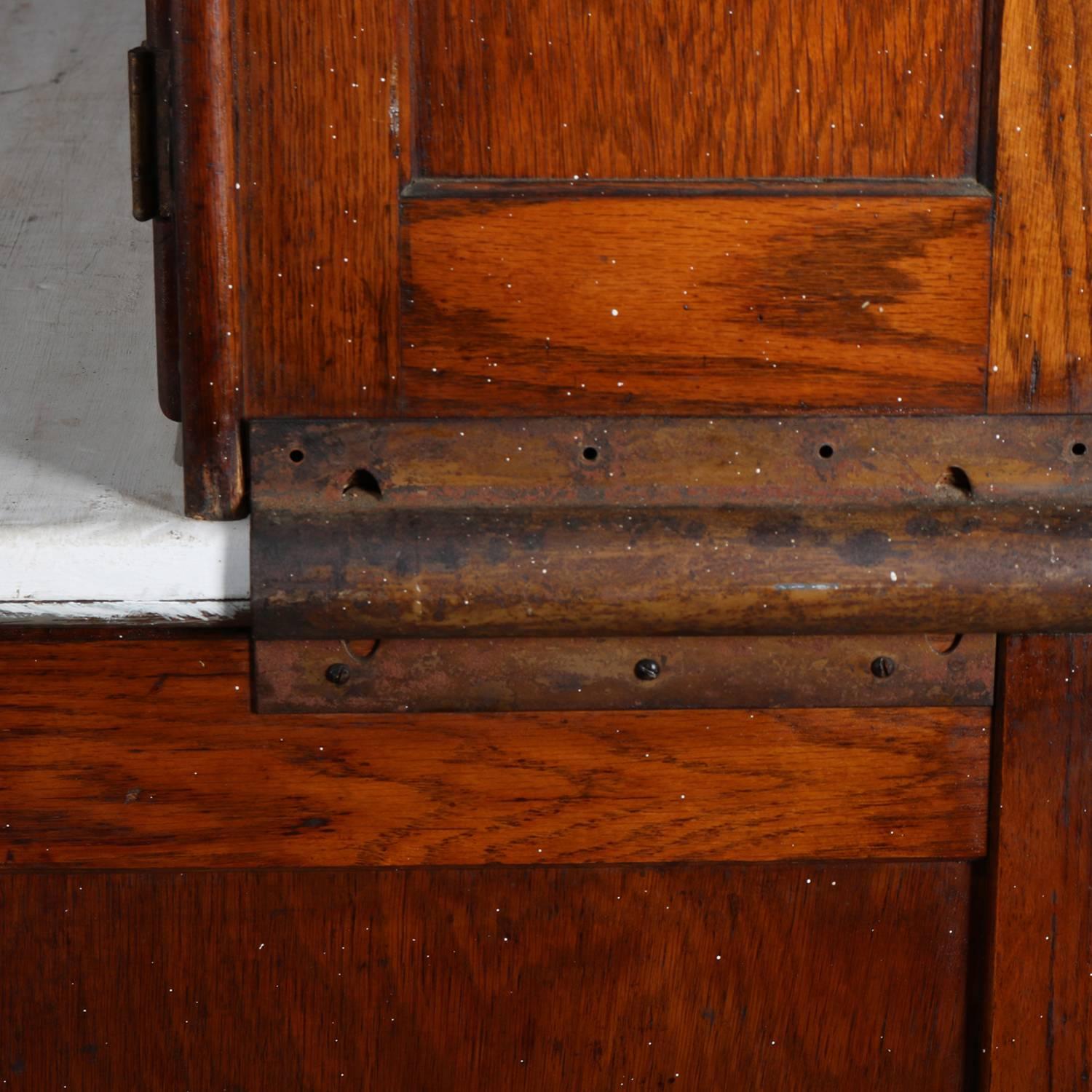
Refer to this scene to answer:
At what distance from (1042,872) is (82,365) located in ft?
1.94

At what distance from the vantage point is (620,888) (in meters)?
0.60

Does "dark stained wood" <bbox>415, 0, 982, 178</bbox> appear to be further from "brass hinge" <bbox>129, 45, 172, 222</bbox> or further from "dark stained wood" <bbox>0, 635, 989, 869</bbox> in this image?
"dark stained wood" <bbox>0, 635, 989, 869</bbox>

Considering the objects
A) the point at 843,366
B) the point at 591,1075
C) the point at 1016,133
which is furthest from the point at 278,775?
the point at 1016,133

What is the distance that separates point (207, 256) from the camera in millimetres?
519

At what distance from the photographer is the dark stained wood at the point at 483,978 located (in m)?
0.60

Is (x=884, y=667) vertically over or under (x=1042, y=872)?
over

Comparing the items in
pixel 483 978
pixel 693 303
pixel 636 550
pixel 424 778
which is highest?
pixel 693 303

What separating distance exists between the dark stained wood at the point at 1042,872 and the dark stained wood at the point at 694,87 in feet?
0.83

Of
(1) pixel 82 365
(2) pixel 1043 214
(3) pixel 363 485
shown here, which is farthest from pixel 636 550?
(1) pixel 82 365

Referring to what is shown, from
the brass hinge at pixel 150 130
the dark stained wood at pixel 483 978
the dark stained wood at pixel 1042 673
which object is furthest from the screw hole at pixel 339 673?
the dark stained wood at pixel 1042 673

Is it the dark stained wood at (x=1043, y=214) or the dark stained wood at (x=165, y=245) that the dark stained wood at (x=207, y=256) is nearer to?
the dark stained wood at (x=165, y=245)

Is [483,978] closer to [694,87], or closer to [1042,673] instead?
[1042,673]

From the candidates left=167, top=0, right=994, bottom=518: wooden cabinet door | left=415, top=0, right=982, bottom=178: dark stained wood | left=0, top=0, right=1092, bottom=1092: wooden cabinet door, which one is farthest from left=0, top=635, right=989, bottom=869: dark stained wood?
left=415, top=0, right=982, bottom=178: dark stained wood

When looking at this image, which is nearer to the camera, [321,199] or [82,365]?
[321,199]
